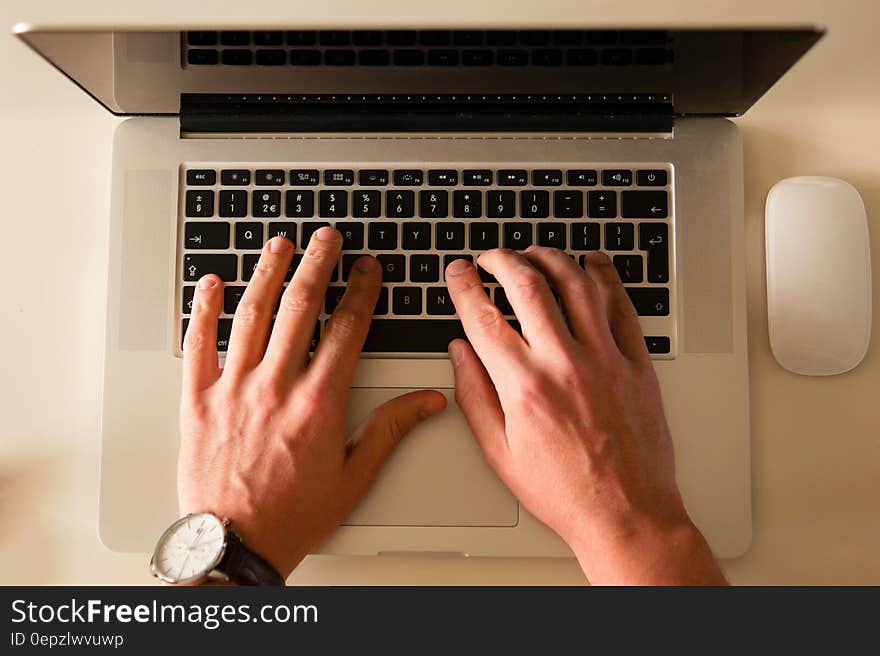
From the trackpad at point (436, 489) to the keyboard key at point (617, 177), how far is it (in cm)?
29

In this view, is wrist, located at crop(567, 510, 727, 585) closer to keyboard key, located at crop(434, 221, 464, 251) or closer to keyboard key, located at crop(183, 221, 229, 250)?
keyboard key, located at crop(434, 221, 464, 251)

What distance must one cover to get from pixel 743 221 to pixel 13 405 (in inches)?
30.7

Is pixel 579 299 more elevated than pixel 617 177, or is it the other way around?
pixel 617 177

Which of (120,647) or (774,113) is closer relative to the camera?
(120,647)

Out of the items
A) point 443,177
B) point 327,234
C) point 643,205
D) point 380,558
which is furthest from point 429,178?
point 380,558

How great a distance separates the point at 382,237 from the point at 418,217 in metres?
0.04

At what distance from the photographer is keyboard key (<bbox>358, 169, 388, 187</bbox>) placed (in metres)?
0.68

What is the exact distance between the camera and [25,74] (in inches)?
29.0

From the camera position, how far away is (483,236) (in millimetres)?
677

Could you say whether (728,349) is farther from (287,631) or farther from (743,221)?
(287,631)

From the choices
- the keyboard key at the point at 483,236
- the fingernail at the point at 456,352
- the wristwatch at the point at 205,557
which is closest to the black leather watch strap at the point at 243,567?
the wristwatch at the point at 205,557

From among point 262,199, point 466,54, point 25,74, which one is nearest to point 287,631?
point 262,199

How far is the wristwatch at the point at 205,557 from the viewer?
59 centimetres

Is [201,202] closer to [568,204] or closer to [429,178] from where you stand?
[429,178]
